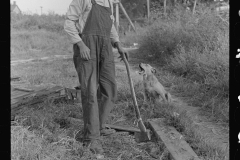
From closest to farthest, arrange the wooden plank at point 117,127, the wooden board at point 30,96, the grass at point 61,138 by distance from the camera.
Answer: the grass at point 61,138
the wooden plank at point 117,127
the wooden board at point 30,96

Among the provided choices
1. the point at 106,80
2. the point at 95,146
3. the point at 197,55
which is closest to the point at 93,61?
the point at 106,80

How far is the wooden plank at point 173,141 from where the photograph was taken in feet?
10.1

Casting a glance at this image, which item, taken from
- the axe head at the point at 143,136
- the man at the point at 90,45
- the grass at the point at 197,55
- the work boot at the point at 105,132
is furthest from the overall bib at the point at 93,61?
the grass at the point at 197,55

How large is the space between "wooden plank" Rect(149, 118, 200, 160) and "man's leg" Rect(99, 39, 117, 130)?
74 centimetres

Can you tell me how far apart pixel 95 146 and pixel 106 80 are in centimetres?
85

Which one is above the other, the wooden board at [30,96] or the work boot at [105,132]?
the wooden board at [30,96]

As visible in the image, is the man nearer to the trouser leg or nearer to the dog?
the trouser leg

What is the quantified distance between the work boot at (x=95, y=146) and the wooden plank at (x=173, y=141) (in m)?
0.80

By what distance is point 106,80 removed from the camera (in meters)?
3.61

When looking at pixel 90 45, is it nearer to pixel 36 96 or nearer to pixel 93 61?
pixel 93 61

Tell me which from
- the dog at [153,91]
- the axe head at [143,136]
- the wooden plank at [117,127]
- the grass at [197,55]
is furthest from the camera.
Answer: the grass at [197,55]

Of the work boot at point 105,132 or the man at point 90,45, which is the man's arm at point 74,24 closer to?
the man at point 90,45

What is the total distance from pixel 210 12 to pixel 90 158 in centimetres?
639

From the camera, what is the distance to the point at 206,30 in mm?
7434
